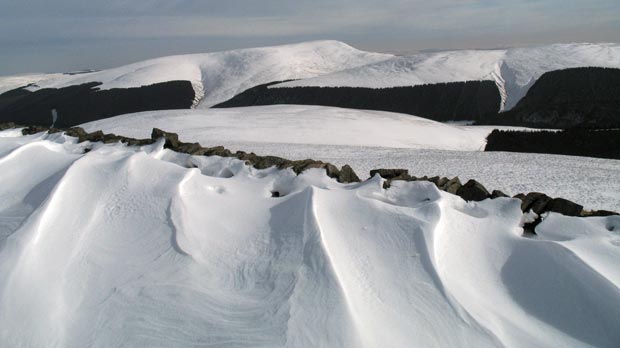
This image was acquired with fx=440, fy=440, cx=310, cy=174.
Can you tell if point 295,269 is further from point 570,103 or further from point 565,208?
point 570,103

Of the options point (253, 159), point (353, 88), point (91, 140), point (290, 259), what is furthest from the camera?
point (353, 88)

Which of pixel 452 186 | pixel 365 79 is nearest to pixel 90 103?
pixel 365 79

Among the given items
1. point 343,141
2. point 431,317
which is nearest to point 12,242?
point 431,317

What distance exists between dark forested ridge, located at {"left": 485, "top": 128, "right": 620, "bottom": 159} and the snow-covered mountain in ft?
106

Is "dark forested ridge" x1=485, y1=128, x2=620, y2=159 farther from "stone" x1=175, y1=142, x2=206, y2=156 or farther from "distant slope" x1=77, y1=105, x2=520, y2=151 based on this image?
"stone" x1=175, y1=142, x2=206, y2=156

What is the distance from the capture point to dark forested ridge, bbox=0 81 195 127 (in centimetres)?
6738

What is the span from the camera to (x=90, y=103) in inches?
2815

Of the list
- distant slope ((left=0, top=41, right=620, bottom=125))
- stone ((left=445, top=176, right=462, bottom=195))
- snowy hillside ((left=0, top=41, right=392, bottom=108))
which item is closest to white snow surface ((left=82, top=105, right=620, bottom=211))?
stone ((left=445, top=176, right=462, bottom=195))

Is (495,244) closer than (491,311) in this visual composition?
No

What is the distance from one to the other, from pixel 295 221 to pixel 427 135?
74.6 feet

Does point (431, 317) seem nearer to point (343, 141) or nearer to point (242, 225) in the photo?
point (242, 225)

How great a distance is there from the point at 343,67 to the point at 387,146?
7833 cm

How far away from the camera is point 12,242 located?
20.1 feet

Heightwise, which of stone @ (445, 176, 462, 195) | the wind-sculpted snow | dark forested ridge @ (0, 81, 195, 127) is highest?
stone @ (445, 176, 462, 195)
